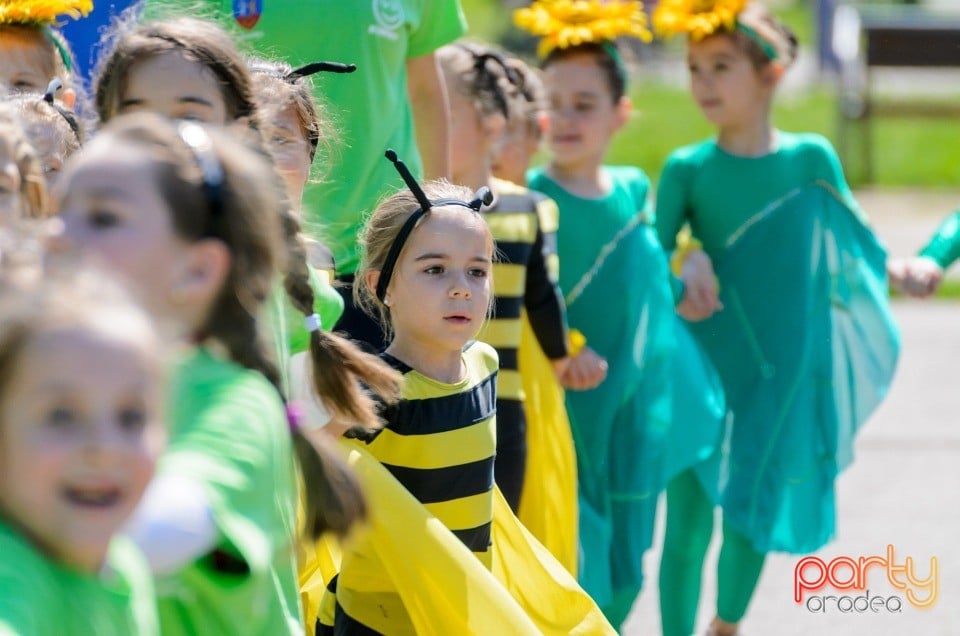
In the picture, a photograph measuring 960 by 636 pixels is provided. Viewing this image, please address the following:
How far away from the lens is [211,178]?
2.31 m

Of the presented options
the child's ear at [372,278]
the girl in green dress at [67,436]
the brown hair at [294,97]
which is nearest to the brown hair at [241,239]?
the girl in green dress at [67,436]

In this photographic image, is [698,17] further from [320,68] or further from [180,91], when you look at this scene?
[180,91]

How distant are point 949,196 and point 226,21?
1095cm

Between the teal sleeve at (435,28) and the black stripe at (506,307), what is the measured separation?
724 millimetres

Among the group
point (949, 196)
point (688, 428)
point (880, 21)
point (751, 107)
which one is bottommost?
point (949, 196)

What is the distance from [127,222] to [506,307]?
2.53 m

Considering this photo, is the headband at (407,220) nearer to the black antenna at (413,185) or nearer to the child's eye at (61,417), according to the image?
the black antenna at (413,185)

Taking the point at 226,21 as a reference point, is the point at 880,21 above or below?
below

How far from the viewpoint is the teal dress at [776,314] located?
5621 millimetres

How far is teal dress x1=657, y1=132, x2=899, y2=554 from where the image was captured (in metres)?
5.62

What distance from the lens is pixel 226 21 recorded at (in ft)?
13.6

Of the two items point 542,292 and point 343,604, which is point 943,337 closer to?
point 542,292

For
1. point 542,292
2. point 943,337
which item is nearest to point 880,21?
point 943,337

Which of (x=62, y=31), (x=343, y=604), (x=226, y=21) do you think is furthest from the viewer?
(x=62, y=31)
